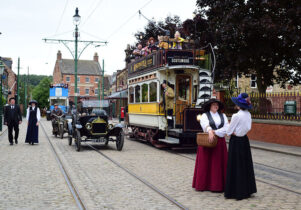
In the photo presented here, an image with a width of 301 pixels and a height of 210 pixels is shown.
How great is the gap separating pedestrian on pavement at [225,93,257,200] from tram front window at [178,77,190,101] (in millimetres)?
7769

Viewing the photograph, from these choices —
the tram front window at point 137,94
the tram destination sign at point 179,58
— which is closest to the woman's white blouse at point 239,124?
the tram destination sign at point 179,58

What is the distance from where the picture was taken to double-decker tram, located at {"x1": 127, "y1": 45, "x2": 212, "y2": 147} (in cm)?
1261

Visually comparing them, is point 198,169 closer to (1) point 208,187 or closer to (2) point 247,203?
(1) point 208,187

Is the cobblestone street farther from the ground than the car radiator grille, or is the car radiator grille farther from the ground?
the car radiator grille

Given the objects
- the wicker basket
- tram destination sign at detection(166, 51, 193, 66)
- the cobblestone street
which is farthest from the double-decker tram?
the wicker basket

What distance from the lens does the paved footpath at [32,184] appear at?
587 centimetres

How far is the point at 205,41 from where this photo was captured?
22516mm

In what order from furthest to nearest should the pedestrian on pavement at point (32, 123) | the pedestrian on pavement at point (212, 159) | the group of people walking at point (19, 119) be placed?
the pedestrian on pavement at point (32, 123)
the group of people walking at point (19, 119)
the pedestrian on pavement at point (212, 159)

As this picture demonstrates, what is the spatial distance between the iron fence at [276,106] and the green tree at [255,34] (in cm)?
264

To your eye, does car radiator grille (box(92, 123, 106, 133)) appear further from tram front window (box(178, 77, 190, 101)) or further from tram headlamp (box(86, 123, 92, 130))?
tram front window (box(178, 77, 190, 101))

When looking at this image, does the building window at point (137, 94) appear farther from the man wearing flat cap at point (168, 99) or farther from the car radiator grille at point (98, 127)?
the man wearing flat cap at point (168, 99)

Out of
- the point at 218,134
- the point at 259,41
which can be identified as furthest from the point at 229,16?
the point at 218,134

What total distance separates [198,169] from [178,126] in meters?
6.77

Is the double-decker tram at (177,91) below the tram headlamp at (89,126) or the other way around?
the other way around
